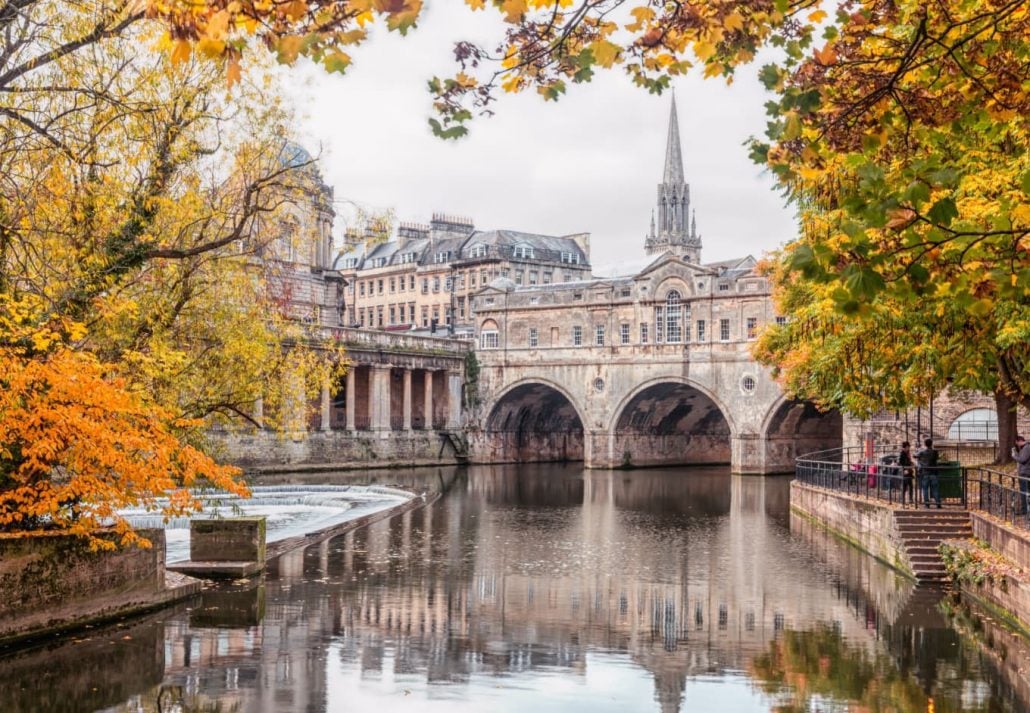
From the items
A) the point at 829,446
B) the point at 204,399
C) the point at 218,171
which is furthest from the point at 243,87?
the point at 829,446

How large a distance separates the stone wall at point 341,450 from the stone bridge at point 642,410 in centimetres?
329

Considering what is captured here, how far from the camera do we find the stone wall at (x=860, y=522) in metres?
22.7

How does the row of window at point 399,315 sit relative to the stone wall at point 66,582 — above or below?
above

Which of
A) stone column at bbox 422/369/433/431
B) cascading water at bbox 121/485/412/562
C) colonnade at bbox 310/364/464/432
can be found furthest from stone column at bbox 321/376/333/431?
cascading water at bbox 121/485/412/562

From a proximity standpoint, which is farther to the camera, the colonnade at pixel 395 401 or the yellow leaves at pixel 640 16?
the colonnade at pixel 395 401

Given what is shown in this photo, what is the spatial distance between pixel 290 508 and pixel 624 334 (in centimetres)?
2773

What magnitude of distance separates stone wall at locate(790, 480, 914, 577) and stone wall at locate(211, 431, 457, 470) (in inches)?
936

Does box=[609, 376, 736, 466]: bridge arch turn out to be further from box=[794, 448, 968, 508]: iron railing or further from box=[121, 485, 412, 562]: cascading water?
box=[794, 448, 968, 508]: iron railing

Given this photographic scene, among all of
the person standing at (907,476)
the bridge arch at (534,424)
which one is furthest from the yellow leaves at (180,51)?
the bridge arch at (534,424)

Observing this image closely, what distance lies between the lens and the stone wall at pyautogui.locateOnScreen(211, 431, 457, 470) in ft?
175

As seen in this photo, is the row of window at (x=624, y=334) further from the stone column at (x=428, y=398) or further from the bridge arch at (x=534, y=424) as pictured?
the stone column at (x=428, y=398)

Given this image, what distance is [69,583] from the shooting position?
15.6 meters

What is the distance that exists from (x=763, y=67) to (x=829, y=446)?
55603 millimetres

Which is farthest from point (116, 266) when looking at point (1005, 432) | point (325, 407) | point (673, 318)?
point (673, 318)
